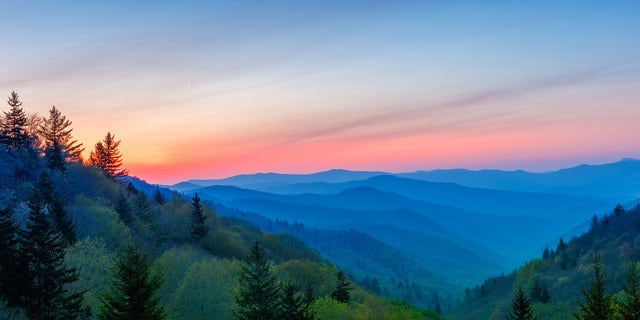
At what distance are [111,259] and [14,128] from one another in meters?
44.9

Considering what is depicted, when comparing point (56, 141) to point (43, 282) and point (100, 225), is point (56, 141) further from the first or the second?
point (43, 282)

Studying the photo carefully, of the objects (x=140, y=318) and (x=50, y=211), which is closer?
(x=140, y=318)

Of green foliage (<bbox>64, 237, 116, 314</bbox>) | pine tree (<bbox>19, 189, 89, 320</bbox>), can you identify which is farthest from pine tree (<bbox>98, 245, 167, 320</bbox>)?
green foliage (<bbox>64, 237, 116, 314</bbox>)

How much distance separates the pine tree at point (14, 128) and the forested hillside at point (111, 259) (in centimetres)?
15

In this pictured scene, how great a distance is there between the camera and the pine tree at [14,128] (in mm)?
70812

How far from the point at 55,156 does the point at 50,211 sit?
32.0 meters

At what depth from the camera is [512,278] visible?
192 meters

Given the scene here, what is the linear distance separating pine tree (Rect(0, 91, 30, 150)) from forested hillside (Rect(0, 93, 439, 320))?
5.9 inches

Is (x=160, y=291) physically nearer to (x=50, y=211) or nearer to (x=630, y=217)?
(x=50, y=211)

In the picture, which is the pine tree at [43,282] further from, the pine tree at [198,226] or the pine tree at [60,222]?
the pine tree at [198,226]

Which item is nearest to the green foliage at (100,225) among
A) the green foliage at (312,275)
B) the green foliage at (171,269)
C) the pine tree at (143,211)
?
the green foliage at (171,269)

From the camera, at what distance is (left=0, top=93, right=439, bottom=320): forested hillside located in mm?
26000

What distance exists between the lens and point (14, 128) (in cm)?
7194

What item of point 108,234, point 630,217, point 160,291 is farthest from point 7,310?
point 630,217
